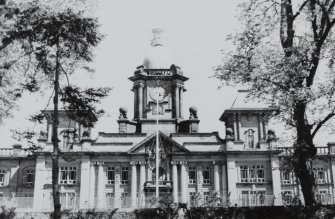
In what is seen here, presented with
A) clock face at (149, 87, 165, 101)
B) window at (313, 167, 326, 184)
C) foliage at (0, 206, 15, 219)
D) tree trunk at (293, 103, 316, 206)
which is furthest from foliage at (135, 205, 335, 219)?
clock face at (149, 87, 165, 101)

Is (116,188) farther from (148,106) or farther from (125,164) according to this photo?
(148,106)

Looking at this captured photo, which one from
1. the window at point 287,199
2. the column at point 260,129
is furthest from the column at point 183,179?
the window at point 287,199

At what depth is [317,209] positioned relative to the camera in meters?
20.8

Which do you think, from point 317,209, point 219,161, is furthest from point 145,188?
point 317,209

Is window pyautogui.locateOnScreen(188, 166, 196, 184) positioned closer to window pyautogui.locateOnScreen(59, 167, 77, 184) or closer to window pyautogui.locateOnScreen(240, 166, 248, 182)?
window pyautogui.locateOnScreen(240, 166, 248, 182)

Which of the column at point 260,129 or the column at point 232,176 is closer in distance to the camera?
the column at point 232,176

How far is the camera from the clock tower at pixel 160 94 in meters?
55.1

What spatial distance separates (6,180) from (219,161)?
2678cm

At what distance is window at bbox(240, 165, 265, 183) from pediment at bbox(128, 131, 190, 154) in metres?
6.88

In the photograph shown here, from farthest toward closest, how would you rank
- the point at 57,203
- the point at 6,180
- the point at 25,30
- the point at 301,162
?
the point at 6,180
the point at 57,203
the point at 301,162
the point at 25,30

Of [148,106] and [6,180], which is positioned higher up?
[148,106]

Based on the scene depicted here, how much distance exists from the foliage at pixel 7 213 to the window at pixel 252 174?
1173 inches

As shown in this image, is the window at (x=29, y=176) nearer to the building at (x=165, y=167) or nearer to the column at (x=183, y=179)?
the building at (x=165, y=167)

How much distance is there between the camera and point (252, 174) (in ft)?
164
